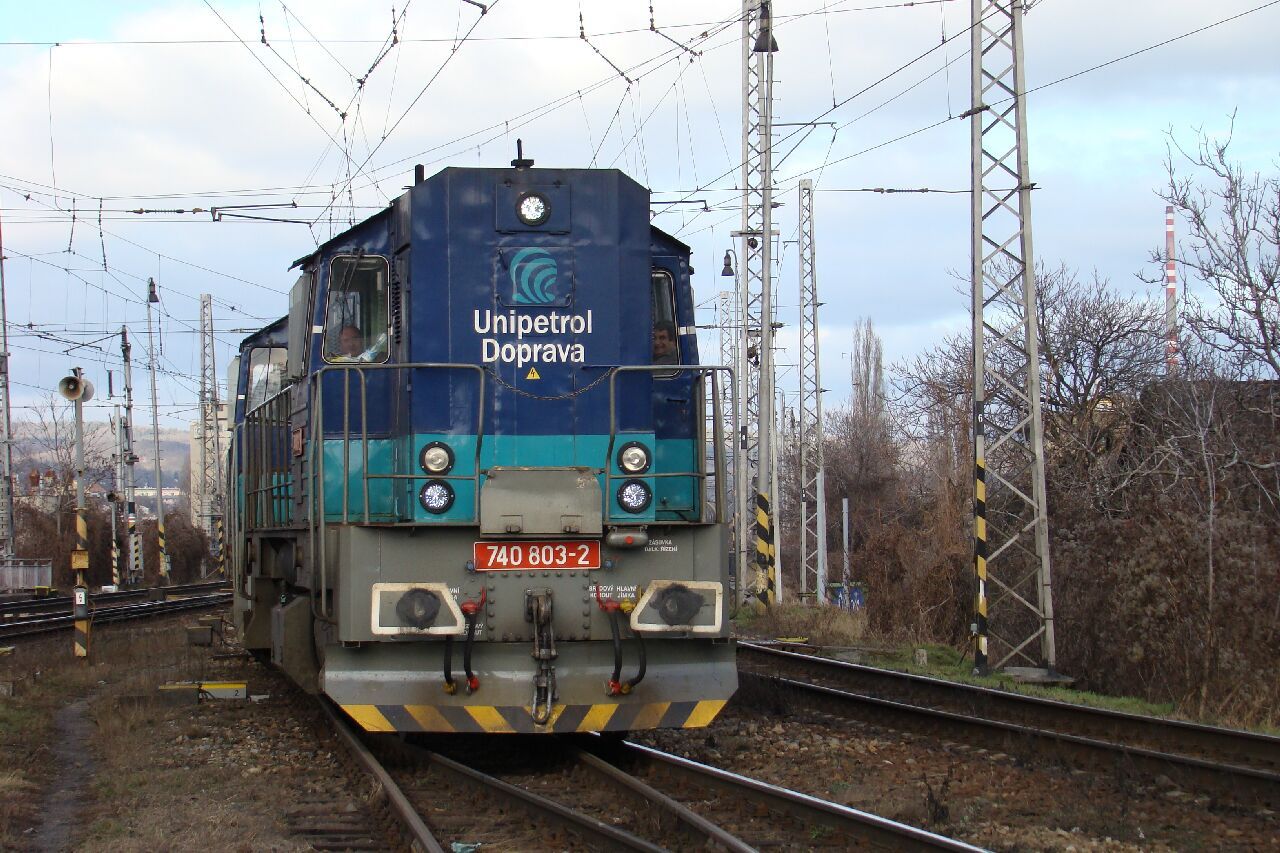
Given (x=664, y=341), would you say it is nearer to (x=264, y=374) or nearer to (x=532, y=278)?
(x=532, y=278)

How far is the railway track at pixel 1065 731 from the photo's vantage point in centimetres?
699

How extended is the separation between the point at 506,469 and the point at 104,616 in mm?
17042

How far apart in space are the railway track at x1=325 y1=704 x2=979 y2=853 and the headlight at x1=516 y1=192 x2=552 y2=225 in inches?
129

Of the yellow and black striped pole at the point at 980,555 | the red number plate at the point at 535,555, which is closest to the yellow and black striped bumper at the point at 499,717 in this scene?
the red number plate at the point at 535,555

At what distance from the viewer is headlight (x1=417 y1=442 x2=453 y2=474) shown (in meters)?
7.42

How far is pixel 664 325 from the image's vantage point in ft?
27.0

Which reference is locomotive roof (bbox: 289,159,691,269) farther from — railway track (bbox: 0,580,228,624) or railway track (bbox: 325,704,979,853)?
railway track (bbox: 0,580,228,624)

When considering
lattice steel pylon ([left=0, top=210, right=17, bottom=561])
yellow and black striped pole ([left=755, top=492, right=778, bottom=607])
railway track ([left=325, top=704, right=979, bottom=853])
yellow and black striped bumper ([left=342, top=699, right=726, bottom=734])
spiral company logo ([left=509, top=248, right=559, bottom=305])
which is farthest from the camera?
lattice steel pylon ([left=0, top=210, right=17, bottom=561])

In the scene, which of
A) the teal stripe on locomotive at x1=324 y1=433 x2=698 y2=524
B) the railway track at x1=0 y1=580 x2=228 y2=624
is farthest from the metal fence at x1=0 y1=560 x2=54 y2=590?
the teal stripe on locomotive at x1=324 y1=433 x2=698 y2=524

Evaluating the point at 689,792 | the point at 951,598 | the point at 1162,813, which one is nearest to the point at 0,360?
the point at 951,598

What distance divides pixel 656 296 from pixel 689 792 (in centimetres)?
318

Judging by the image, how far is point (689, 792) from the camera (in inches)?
269

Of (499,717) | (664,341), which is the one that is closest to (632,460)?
(664,341)

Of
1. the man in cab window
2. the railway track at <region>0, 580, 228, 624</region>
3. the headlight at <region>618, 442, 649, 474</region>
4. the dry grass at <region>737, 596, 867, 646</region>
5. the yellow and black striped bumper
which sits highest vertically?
the man in cab window
